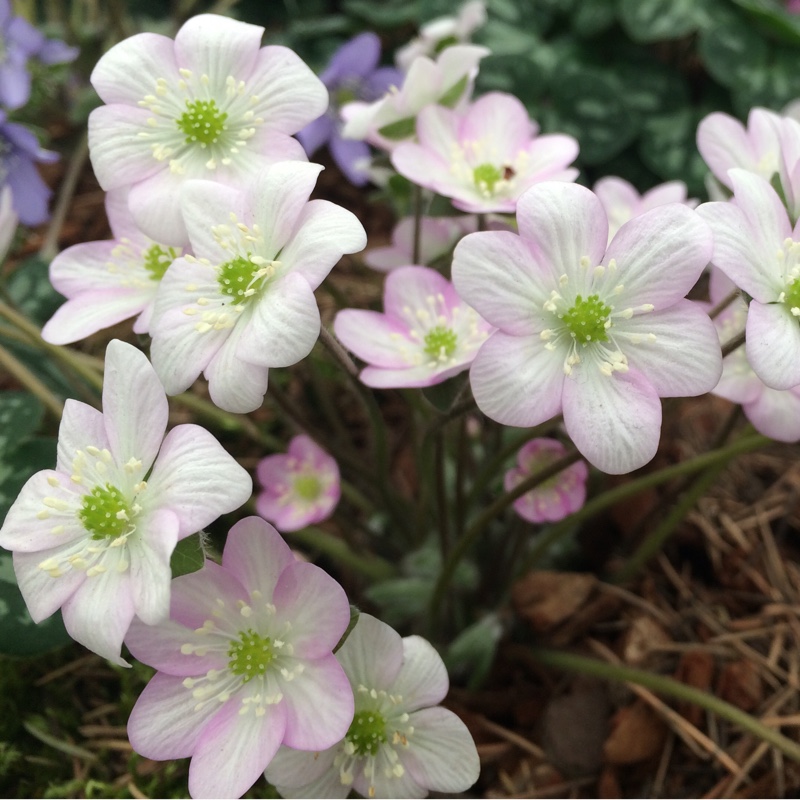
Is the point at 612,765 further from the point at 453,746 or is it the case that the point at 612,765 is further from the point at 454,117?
the point at 454,117

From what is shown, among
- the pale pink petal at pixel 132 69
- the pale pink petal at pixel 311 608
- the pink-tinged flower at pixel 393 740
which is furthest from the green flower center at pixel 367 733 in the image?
the pale pink petal at pixel 132 69

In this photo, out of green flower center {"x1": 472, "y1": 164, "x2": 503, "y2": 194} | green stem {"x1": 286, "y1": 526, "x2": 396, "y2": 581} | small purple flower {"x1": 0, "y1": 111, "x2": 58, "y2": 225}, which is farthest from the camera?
small purple flower {"x1": 0, "y1": 111, "x2": 58, "y2": 225}

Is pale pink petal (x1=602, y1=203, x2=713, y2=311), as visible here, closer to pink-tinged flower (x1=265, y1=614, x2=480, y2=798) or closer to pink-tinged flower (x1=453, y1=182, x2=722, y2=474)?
pink-tinged flower (x1=453, y1=182, x2=722, y2=474)

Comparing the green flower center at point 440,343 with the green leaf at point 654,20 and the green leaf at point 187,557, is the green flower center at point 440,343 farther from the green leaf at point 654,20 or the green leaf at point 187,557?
the green leaf at point 654,20

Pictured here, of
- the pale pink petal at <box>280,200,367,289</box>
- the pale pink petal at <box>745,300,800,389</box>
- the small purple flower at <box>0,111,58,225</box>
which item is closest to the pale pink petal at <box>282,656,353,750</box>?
the pale pink petal at <box>280,200,367,289</box>

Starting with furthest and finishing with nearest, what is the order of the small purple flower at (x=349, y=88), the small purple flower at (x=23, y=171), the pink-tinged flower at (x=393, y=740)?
the small purple flower at (x=349, y=88) → the small purple flower at (x=23, y=171) → the pink-tinged flower at (x=393, y=740)

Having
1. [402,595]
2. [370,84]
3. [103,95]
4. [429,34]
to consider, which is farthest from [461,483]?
[370,84]

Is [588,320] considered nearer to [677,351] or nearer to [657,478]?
[677,351]
